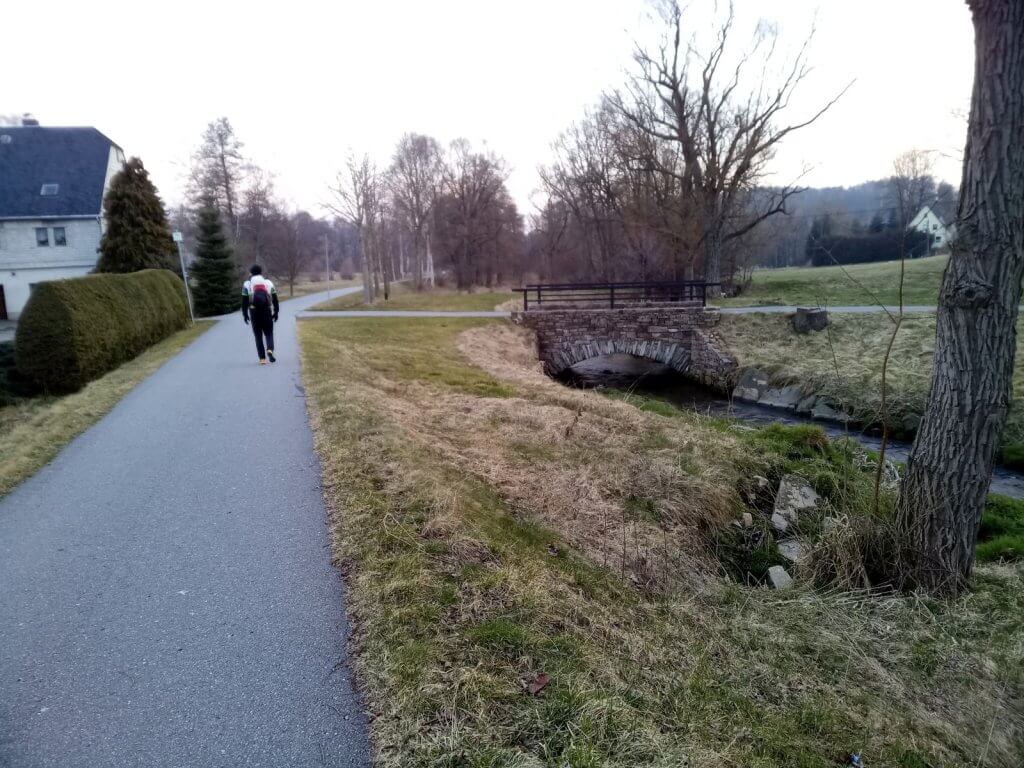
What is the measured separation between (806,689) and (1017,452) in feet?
27.4

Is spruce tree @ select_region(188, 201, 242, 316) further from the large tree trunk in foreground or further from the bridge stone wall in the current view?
the large tree trunk in foreground

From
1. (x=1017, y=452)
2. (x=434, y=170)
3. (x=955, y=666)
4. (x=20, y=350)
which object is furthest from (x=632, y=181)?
(x=955, y=666)

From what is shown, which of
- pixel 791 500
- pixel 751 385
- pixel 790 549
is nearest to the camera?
pixel 790 549

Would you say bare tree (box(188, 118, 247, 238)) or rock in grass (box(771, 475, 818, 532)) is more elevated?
bare tree (box(188, 118, 247, 238))

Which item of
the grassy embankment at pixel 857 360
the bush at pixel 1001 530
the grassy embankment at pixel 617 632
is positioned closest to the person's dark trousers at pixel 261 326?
the grassy embankment at pixel 617 632

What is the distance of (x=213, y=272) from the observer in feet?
84.0

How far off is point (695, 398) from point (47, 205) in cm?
3278

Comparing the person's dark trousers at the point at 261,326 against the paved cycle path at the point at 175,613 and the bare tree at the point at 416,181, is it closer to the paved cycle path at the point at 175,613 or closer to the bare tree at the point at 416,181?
the paved cycle path at the point at 175,613

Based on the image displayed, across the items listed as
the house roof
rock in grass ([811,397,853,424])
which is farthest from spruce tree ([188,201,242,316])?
rock in grass ([811,397,853,424])

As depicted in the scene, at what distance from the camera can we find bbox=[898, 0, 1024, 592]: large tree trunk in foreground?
140 inches

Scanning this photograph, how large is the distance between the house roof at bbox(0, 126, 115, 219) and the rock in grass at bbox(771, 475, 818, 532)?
3416cm

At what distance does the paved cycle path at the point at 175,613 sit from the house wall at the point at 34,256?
29226 millimetres

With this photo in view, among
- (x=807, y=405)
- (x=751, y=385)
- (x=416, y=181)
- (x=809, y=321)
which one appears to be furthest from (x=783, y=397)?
(x=416, y=181)

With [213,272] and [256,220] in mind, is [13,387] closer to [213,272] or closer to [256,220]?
[213,272]
